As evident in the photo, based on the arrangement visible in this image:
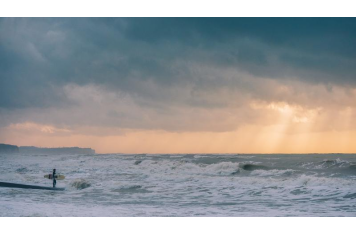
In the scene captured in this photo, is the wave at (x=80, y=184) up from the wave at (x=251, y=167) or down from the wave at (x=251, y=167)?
down

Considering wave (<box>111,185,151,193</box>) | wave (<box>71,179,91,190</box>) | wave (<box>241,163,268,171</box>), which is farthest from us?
wave (<box>241,163,268,171</box>)

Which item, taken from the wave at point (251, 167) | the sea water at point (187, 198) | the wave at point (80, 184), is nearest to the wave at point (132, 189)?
the sea water at point (187, 198)

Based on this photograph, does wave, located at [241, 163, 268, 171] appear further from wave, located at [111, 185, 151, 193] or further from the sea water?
wave, located at [111, 185, 151, 193]

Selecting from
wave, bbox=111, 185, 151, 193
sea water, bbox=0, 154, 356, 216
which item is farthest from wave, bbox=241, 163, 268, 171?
wave, bbox=111, 185, 151, 193

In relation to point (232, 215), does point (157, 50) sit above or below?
above

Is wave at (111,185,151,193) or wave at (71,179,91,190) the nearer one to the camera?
wave at (111,185,151,193)

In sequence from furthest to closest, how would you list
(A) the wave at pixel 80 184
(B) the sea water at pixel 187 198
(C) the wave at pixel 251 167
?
(C) the wave at pixel 251 167
(A) the wave at pixel 80 184
(B) the sea water at pixel 187 198

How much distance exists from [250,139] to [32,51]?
294 inches

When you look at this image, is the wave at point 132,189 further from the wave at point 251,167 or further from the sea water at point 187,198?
the wave at point 251,167

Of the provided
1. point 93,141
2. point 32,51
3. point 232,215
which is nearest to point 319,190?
point 232,215

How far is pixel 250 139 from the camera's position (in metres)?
11.4

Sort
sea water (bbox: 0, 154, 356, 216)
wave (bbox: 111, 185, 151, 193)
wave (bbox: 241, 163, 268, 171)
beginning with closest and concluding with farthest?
sea water (bbox: 0, 154, 356, 216) → wave (bbox: 111, 185, 151, 193) → wave (bbox: 241, 163, 268, 171)
